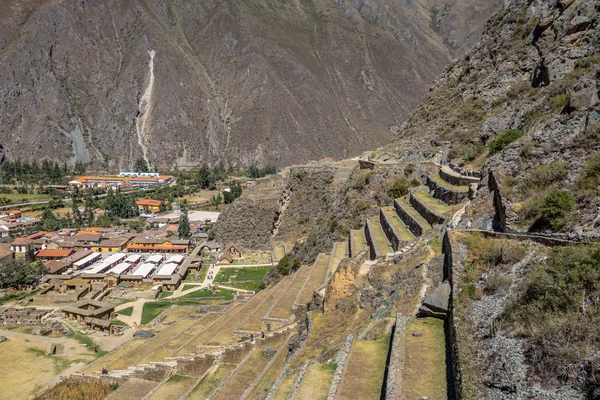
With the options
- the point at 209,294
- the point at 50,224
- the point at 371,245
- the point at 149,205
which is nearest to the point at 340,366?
the point at 371,245

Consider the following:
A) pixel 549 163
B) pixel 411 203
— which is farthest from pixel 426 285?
pixel 411 203

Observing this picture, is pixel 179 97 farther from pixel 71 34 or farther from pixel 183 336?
pixel 183 336

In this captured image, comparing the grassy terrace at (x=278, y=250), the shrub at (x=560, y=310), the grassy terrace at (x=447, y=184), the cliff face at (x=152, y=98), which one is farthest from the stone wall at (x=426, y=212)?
the cliff face at (x=152, y=98)

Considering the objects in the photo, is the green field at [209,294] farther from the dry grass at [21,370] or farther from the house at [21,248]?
the house at [21,248]

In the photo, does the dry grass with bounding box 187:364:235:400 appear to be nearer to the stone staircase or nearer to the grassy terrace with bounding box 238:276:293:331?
the grassy terrace with bounding box 238:276:293:331

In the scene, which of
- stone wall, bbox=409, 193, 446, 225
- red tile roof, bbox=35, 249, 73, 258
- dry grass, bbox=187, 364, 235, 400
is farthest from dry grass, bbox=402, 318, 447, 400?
red tile roof, bbox=35, 249, 73, 258

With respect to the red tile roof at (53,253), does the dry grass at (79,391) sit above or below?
below
